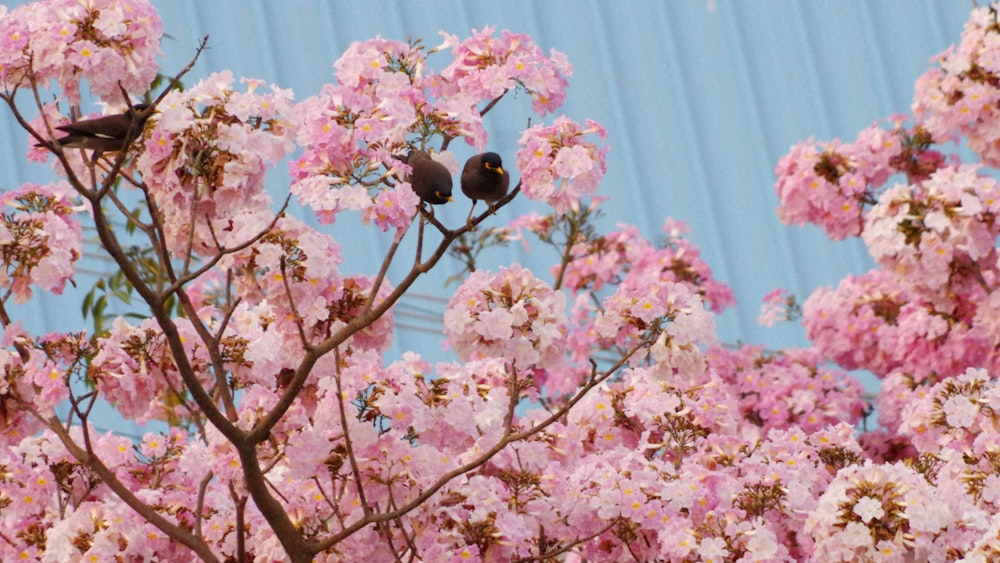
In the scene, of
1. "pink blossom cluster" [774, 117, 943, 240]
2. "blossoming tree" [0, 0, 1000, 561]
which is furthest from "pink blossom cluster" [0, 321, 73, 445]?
"pink blossom cluster" [774, 117, 943, 240]

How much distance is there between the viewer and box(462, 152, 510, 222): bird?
60.3 inches

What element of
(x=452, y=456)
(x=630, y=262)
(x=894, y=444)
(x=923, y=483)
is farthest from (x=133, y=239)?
(x=923, y=483)

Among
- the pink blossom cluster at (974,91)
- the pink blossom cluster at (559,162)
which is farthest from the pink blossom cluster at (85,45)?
the pink blossom cluster at (974,91)

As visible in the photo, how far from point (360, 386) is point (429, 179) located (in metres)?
0.30

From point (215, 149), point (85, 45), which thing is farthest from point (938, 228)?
point (85, 45)

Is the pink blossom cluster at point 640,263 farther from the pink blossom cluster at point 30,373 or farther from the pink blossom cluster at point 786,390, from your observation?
the pink blossom cluster at point 30,373

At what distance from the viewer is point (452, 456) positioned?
173 cm

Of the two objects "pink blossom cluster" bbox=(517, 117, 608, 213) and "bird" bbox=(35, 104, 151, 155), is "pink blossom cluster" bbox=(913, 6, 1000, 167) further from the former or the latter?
"bird" bbox=(35, 104, 151, 155)

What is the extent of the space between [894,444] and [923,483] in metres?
1.50

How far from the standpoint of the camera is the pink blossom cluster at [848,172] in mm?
3043

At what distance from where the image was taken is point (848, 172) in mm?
3047

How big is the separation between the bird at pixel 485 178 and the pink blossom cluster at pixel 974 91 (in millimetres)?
1613

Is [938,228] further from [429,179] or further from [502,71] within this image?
[429,179]

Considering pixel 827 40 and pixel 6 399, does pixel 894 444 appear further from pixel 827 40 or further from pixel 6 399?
pixel 827 40
